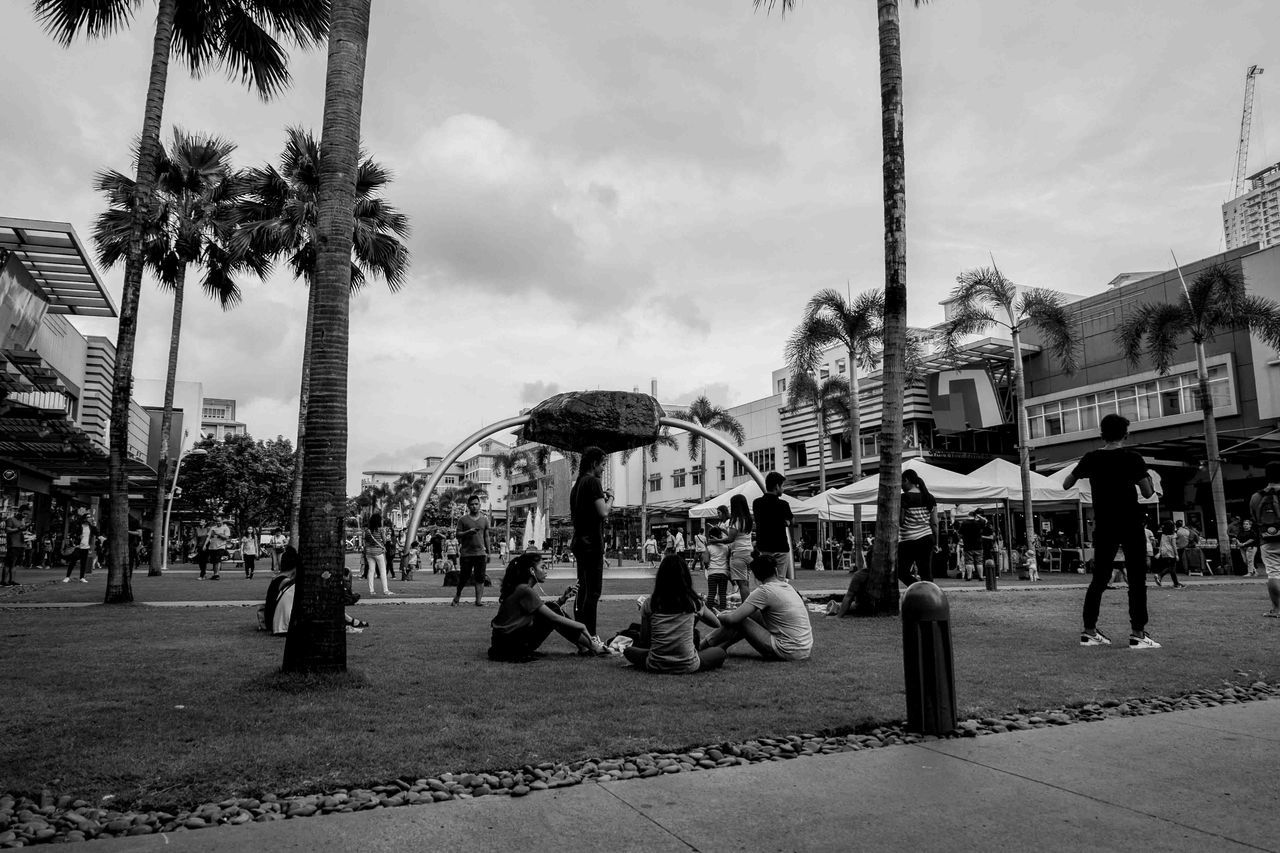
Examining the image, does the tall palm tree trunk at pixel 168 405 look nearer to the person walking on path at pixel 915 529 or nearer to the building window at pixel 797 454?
the person walking on path at pixel 915 529

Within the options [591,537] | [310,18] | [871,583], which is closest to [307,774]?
[591,537]

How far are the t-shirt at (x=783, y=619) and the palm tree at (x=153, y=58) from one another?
10789 millimetres

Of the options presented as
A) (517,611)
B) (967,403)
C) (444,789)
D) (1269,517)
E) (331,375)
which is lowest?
(444,789)

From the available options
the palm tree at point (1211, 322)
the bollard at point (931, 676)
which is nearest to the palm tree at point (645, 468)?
the palm tree at point (1211, 322)

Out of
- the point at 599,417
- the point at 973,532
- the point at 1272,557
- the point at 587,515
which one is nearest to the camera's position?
the point at 587,515

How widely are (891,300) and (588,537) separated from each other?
588 cm

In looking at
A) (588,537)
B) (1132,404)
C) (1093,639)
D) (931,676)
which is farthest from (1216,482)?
(931,676)

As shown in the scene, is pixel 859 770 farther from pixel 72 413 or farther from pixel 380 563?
pixel 72 413

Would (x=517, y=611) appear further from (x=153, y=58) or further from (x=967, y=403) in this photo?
(x=967, y=403)

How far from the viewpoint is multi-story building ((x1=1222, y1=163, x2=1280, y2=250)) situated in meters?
54.9

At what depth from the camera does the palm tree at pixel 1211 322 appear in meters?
25.8

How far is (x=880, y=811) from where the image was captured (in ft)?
11.0

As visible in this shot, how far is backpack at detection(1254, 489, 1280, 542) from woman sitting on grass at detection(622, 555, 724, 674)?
6.78m

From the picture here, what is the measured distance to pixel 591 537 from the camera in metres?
8.18
